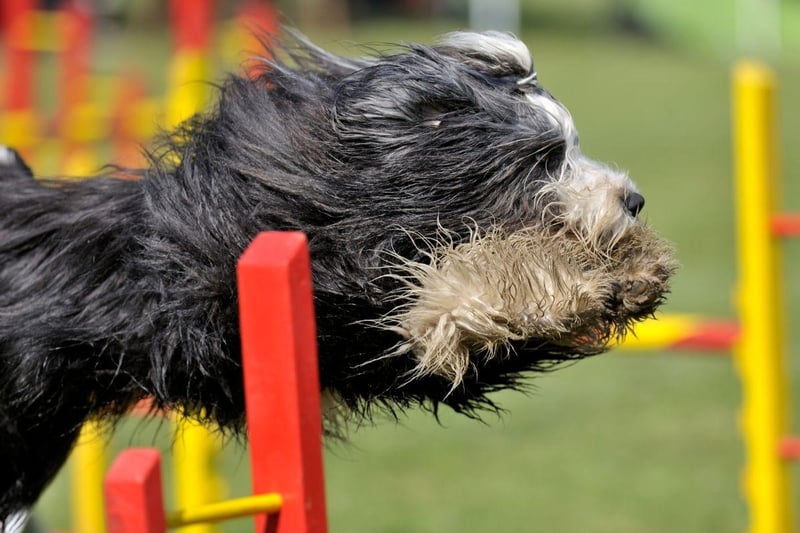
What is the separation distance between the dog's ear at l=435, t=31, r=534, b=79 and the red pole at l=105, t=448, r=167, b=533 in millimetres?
882

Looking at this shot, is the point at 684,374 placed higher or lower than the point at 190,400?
higher

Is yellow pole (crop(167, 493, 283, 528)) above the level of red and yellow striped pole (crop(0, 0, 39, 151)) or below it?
below

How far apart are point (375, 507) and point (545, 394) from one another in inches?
74.5

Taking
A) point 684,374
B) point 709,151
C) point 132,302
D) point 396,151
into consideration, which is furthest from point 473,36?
point 709,151

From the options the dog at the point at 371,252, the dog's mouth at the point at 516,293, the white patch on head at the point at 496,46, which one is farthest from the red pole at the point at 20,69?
the dog's mouth at the point at 516,293

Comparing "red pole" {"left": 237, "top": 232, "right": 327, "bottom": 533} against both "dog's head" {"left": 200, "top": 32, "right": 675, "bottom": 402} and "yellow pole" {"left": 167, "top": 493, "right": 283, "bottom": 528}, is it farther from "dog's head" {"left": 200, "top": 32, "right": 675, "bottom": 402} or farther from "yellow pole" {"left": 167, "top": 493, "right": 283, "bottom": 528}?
"dog's head" {"left": 200, "top": 32, "right": 675, "bottom": 402}

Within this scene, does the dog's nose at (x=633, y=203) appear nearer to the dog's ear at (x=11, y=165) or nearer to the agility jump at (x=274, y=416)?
the agility jump at (x=274, y=416)

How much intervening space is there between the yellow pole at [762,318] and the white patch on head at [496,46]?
1.54 meters

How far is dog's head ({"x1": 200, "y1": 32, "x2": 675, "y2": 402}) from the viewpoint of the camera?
1.74 meters

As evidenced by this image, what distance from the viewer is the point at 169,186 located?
1.93m

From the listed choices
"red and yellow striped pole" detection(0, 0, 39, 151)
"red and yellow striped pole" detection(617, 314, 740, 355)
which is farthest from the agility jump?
"red and yellow striped pole" detection(0, 0, 39, 151)

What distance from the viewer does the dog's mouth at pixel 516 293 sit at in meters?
1.73

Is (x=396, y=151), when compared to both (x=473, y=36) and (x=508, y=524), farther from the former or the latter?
(x=508, y=524)

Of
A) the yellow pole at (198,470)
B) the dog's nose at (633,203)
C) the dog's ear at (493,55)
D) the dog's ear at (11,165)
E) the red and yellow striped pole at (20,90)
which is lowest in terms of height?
the dog's nose at (633,203)
